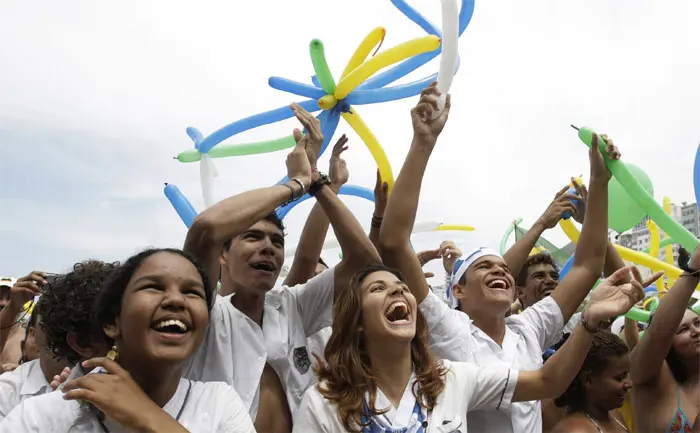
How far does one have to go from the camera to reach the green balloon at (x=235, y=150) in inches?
182

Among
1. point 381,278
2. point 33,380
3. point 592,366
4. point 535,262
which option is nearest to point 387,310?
point 381,278

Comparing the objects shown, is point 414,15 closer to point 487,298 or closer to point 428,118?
point 428,118

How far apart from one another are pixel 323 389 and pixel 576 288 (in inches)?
63.5

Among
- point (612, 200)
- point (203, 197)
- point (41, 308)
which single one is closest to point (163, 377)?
point (41, 308)

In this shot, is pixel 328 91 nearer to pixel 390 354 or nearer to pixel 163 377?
pixel 390 354

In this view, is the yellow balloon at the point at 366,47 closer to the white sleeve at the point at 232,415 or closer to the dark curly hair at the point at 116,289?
the dark curly hair at the point at 116,289

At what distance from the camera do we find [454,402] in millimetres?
2334

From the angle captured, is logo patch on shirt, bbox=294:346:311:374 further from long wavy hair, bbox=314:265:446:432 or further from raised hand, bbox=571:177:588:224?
raised hand, bbox=571:177:588:224

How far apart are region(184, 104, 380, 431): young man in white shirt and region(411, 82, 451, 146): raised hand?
0.47 m

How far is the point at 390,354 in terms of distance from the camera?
2451 mm

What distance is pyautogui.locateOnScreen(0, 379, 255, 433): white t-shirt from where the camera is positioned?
5.60 feet

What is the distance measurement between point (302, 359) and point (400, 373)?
0.55m

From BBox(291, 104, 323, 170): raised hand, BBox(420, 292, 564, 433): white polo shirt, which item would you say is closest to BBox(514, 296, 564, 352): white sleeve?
BBox(420, 292, 564, 433): white polo shirt

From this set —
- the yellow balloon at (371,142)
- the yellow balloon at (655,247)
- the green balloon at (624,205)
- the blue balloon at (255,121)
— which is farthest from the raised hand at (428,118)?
the yellow balloon at (655,247)
